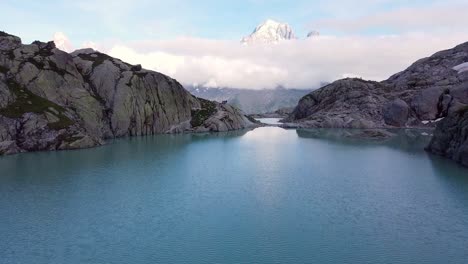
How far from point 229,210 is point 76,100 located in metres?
104

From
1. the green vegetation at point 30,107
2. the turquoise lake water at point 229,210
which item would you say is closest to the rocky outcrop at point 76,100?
the green vegetation at point 30,107

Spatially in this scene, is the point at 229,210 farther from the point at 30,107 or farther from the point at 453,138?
the point at 30,107

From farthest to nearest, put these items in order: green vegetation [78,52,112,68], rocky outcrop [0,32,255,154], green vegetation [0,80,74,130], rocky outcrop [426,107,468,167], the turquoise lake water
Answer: green vegetation [78,52,112,68] < rocky outcrop [0,32,255,154] < green vegetation [0,80,74,130] < rocky outcrop [426,107,468,167] < the turquoise lake water

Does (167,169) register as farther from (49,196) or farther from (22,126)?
(22,126)

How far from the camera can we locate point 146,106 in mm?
174125

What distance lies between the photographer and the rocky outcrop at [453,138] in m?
100

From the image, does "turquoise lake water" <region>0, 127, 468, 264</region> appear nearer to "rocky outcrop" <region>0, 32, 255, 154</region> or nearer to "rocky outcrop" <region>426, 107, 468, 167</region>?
"rocky outcrop" <region>426, 107, 468, 167</region>

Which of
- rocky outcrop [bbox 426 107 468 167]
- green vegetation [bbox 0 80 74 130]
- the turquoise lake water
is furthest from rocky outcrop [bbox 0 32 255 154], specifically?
rocky outcrop [bbox 426 107 468 167]

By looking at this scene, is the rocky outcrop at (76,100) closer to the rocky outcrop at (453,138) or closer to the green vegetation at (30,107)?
the green vegetation at (30,107)

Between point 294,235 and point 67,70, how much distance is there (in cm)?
13085

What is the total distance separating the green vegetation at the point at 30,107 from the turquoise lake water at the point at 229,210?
611 inches

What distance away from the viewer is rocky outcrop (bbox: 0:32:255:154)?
116875 millimetres

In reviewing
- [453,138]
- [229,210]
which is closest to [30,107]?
[229,210]

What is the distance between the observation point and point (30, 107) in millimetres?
120375
